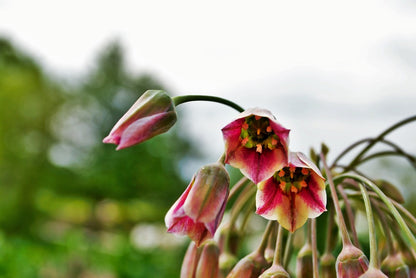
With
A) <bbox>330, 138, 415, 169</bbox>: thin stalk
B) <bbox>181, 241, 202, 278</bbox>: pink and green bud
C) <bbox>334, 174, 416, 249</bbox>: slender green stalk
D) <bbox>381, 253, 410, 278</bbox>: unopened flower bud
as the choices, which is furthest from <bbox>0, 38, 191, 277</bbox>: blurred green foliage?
<bbox>334, 174, 416, 249</bbox>: slender green stalk

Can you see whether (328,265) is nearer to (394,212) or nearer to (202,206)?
(394,212)

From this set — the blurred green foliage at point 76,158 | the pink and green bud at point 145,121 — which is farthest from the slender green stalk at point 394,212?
the blurred green foliage at point 76,158

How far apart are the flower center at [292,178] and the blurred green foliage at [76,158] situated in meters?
12.8

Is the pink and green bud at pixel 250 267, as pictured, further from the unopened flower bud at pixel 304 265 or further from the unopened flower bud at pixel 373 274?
the unopened flower bud at pixel 373 274

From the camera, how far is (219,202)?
833 mm

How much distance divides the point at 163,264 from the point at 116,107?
17765 mm

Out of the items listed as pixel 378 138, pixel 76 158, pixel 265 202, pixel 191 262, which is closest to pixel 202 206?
pixel 265 202

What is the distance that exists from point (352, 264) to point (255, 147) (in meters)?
0.29

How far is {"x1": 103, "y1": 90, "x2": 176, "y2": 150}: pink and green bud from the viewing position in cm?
84

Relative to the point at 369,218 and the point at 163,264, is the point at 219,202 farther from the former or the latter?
the point at 163,264

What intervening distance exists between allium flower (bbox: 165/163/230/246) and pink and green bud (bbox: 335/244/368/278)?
8.8 inches

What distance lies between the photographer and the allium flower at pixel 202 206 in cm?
81

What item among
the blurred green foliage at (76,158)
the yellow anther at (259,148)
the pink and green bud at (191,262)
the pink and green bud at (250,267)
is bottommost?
the blurred green foliage at (76,158)

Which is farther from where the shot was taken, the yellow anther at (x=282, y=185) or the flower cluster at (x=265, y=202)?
the yellow anther at (x=282, y=185)
